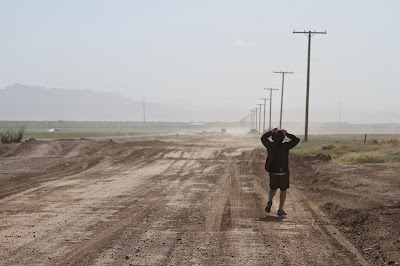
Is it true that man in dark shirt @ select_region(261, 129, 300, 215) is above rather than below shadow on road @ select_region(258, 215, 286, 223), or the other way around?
above

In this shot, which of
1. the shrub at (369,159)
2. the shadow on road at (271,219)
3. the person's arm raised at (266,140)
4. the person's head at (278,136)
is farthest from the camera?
the shrub at (369,159)

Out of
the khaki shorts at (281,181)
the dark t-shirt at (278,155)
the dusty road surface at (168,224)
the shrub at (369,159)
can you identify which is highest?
the dark t-shirt at (278,155)

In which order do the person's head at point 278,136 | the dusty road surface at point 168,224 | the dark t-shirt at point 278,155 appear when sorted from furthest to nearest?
the dark t-shirt at point 278,155 → the person's head at point 278,136 → the dusty road surface at point 168,224

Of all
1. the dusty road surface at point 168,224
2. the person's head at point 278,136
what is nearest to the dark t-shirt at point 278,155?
the person's head at point 278,136

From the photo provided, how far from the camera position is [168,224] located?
10.3 m

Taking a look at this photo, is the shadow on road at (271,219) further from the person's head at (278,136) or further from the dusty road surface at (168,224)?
the person's head at (278,136)

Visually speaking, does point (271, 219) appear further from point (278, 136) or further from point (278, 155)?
point (278, 136)

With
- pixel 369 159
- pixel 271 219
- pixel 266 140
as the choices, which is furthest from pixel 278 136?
pixel 369 159

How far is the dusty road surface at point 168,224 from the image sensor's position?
773 cm

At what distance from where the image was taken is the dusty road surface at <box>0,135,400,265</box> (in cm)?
773

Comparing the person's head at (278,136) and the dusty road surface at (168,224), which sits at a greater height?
the person's head at (278,136)

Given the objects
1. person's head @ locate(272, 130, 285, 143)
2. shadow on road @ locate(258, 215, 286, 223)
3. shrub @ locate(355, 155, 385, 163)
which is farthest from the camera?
shrub @ locate(355, 155, 385, 163)

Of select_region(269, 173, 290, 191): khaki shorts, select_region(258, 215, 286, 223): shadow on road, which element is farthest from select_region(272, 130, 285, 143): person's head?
Answer: select_region(258, 215, 286, 223): shadow on road

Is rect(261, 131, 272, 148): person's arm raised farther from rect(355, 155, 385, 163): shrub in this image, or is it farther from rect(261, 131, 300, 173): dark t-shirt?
rect(355, 155, 385, 163): shrub
